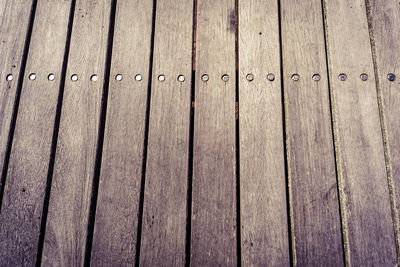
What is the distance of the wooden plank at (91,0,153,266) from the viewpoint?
0.96 m

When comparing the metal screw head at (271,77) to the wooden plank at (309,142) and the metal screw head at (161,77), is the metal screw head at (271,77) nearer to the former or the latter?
the wooden plank at (309,142)

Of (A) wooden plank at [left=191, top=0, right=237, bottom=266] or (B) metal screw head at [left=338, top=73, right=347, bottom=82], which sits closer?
(A) wooden plank at [left=191, top=0, right=237, bottom=266]

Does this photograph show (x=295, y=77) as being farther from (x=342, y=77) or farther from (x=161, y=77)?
(x=161, y=77)

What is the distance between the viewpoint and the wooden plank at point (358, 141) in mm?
940

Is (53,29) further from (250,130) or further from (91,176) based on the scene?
(250,130)

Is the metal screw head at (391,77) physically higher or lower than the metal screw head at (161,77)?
higher

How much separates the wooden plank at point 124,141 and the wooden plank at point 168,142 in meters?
0.05

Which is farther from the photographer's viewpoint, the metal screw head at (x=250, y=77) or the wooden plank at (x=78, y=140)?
the metal screw head at (x=250, y=77)

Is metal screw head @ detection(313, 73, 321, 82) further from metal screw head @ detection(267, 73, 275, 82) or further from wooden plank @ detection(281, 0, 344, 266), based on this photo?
metal screw head @ detection(267, 73, 275, 82)

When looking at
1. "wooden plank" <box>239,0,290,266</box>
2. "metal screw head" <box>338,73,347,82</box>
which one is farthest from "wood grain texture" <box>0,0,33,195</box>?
"metal screw head" <box>338,73,347,82</box>

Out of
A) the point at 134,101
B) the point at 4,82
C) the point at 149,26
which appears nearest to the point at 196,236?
the point at 134,101

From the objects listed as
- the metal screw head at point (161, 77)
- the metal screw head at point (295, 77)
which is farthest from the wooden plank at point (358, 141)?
the metal screw head at point (161, 77)

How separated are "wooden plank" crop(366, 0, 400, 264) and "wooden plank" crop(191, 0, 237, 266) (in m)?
0.70

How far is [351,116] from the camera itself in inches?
40.9
